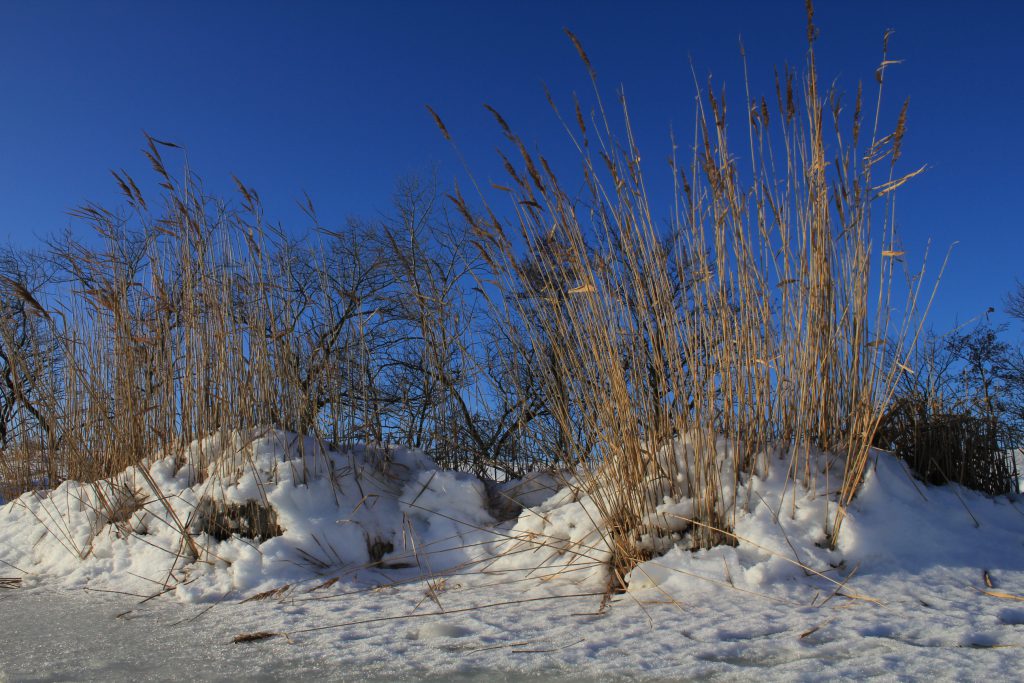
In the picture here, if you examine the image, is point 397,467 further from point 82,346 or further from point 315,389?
point 82,346

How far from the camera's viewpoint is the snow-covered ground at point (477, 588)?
1.26 meters

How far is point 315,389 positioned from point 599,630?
1699mm

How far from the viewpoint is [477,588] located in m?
1.97

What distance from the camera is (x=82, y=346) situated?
3.16m

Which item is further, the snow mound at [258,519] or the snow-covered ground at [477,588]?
the snow mound at [258,519]

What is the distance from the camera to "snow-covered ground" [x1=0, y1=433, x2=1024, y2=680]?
126cm

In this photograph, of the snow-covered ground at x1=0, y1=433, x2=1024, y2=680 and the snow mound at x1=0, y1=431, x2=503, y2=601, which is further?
the snow mound at x1=0, y1=431, x2=503, y2=601

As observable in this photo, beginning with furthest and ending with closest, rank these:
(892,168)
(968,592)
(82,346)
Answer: (82,346) → (892,168) → (968,592)

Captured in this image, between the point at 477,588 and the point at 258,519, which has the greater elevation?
the point at 258,519

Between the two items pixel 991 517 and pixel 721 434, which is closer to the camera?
pixel 991 517

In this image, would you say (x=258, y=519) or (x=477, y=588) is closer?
(x=477, y=588)

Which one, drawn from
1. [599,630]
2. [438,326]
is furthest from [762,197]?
[438,326]

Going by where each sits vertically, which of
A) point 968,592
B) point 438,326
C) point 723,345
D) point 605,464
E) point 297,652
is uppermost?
point 438,326

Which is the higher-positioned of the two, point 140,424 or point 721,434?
point 140,424
